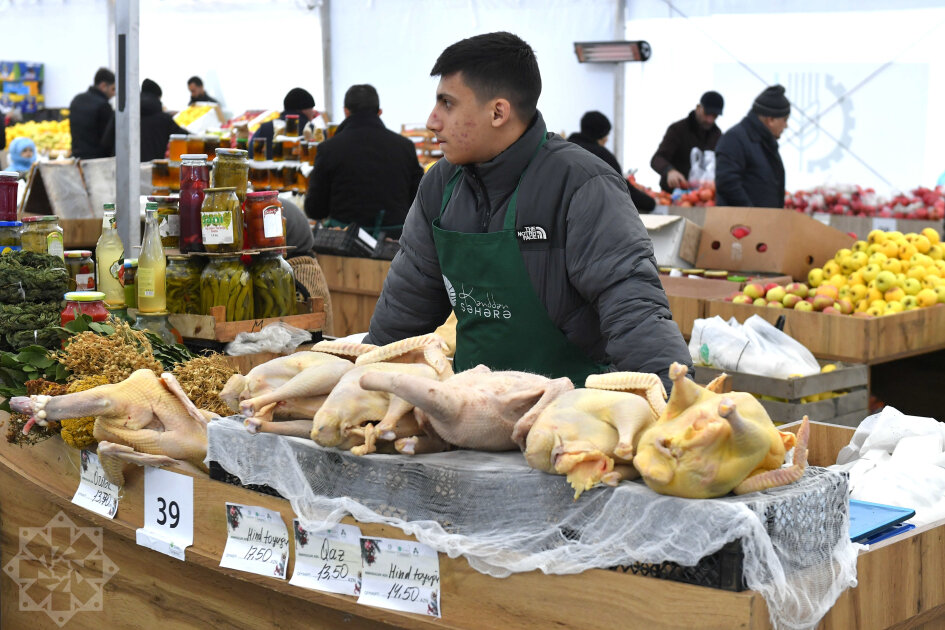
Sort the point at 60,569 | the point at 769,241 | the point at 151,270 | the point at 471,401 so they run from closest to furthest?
the point at 471,401 → the point at 60,569 → the point at 151,270 → the point at 769,241

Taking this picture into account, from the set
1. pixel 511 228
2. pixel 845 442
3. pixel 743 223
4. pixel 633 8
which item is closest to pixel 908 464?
pixel 845 442

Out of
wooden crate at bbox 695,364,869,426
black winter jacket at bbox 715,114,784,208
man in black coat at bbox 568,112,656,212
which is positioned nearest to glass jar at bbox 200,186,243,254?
wooden crate at bbox 695,364,869,426

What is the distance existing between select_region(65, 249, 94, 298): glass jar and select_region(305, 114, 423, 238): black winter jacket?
312cm

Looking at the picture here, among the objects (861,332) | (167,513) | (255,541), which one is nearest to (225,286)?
(167,513)

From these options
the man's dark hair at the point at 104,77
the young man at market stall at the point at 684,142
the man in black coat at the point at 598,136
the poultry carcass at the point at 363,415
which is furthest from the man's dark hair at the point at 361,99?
the poultry carcass at the point at 363,415

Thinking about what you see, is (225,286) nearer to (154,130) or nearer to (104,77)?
(154,130)

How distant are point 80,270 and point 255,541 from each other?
172 cm

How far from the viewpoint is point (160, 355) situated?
2904 millimetres

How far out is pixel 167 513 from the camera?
225cm

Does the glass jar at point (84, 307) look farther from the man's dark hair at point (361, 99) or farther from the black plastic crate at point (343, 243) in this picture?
the man's dark hair at point (361, 99)

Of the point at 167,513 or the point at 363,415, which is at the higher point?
the point at 363,415

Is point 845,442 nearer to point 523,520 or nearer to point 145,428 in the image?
point 523,520

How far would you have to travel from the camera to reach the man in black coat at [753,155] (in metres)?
6.98

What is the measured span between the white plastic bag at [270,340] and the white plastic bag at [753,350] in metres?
1.80
